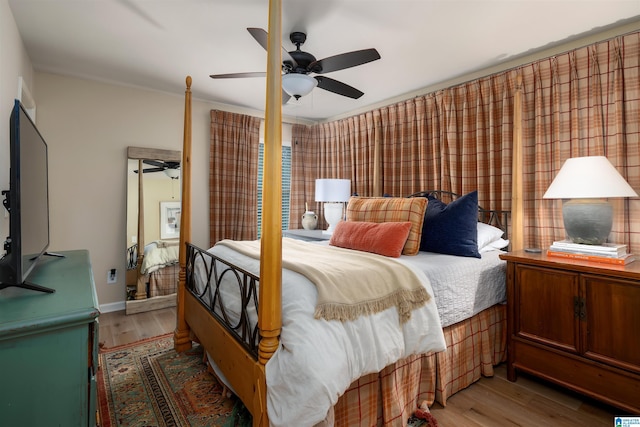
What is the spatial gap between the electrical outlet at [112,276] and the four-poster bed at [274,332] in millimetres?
1479

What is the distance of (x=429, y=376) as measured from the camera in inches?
71.6

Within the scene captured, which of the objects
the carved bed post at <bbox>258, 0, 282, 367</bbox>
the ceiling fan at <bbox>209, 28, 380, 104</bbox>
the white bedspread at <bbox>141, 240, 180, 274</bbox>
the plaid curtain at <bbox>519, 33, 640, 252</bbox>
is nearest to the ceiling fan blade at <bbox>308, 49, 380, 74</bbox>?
the ceiling fan at <bbox>209, 28, 380, 104</bbox>

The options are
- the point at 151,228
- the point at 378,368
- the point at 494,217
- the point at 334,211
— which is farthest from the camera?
the point at 334,211

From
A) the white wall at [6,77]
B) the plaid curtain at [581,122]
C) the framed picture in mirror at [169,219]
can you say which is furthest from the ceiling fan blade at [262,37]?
the framed picture in mirror at [169,219]

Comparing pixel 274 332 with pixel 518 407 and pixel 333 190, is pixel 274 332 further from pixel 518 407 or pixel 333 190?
pixel 333 190

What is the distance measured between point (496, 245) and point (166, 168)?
3.48 meters

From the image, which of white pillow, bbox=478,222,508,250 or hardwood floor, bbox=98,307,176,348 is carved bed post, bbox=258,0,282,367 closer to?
white pillow, bbox=478,222,508,250

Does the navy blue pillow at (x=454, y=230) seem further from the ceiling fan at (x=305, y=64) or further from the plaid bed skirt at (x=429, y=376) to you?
the ceiling fan at (x=305, y=64)

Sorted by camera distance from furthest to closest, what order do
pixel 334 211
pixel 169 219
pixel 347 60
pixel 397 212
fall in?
pixel 334 211
pixel 169 219
pixel 397 212
pixel 347 60

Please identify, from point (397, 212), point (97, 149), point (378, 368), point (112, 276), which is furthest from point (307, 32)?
point (112, 276)

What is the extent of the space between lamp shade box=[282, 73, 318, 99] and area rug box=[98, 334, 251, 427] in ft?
6.72

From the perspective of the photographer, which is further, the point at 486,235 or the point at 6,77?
the point at 486,235

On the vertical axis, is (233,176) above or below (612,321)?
above

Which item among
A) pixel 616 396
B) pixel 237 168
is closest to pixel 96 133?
pixel 237 168
